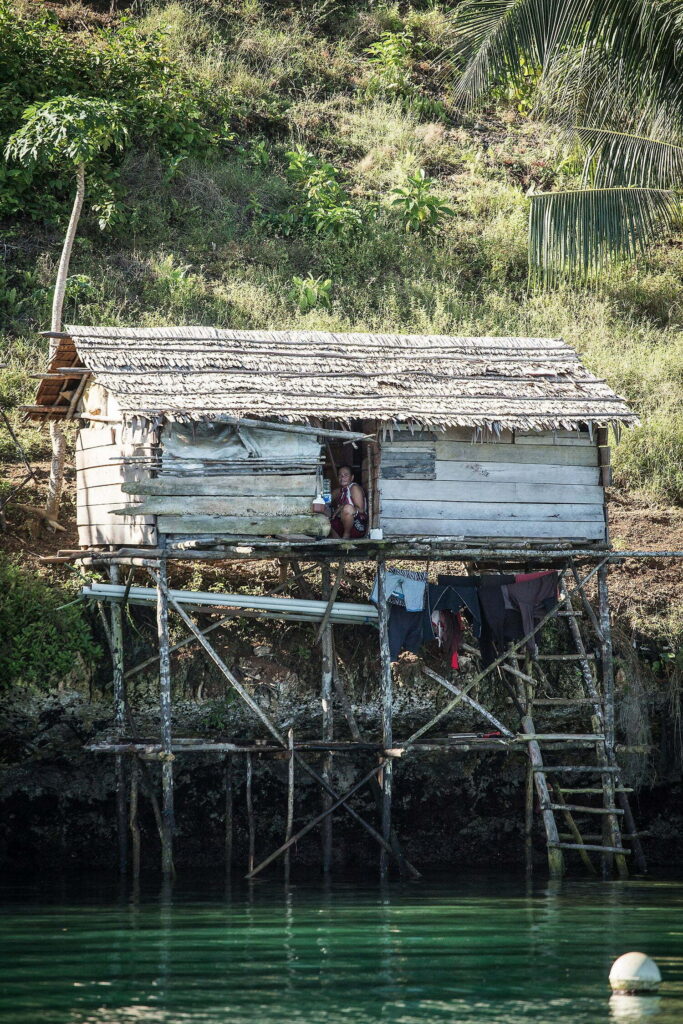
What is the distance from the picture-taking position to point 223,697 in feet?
54.2

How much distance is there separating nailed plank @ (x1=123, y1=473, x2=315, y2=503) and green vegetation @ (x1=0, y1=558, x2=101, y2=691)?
2226 millimetres

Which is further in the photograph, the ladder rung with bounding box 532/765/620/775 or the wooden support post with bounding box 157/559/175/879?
the ladder rung with bounding box 532/765/620/775

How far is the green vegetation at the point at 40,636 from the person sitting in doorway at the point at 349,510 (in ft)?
11.3

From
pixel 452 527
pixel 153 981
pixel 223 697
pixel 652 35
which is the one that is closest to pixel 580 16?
pixel 652 35

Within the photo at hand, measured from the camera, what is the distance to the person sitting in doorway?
15367 mm

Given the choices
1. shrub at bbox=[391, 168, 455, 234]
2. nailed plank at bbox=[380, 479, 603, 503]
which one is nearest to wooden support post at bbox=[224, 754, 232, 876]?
nailed plank at bbox=[380, 479, 603, 503]

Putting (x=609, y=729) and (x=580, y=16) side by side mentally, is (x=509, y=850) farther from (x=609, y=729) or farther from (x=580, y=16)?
(x=580, y=16)

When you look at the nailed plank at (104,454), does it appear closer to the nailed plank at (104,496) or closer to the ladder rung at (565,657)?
the nailed plank at (104,496)

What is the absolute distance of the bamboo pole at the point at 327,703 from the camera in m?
15.6

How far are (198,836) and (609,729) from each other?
17.6ft

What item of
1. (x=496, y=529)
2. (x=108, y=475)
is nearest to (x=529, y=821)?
(x=496, y=529)

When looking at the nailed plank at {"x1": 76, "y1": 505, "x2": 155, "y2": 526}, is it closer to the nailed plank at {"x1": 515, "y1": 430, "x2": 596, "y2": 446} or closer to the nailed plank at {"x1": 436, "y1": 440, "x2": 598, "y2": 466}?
the nailed plank at {"x1": 436, "y1": 440, "x2": 598, "y2": 466}

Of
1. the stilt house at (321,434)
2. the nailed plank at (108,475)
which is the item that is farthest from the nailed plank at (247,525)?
the nailed plank at (108,475)

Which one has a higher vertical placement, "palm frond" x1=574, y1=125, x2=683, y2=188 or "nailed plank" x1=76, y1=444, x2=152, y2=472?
"palm frond" x1=574, y1=125, x2=683, y2=188
